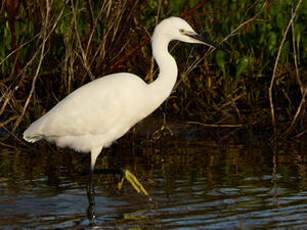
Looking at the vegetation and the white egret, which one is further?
the vegetation

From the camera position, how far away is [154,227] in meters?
4.95

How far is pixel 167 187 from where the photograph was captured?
20.2ft

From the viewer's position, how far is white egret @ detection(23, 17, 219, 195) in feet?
20.0

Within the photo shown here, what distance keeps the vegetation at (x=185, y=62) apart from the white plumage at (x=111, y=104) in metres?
1.02

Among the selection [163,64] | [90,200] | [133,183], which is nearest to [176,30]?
[163,64]

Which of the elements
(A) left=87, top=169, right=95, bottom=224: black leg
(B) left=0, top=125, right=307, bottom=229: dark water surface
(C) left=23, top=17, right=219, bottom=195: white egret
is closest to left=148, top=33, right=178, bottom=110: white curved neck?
(C) left=23, top=17, right=219, bottom=195: white egret

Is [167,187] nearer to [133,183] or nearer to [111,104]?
[133,183]

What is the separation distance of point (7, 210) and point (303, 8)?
14.6ft

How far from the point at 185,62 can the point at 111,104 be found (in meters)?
2.03

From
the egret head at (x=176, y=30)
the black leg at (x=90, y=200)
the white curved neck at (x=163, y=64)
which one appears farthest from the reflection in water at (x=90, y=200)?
the egret head at (x=176, y=30)

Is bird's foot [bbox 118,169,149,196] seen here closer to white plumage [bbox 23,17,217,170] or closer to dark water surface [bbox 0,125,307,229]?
dark water surface [bbox 0,125,307,229]

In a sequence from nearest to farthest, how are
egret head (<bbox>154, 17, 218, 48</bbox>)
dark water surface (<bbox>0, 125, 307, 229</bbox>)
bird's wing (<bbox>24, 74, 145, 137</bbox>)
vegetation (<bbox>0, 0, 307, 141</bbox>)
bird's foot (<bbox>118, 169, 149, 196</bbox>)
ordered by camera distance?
dark water surface (<bbox>0, 125, 307, 229</bbox>), bird's foot (<bbox>118, 169, 149, 196</bbox>), egret head (<bbox>154, 17, 218, 48</bbox>), bird's wing (<bbox>24, 74, 145, 137</bbox>), vegetation (<bbox>0, 0, 307, 141</bbox>)

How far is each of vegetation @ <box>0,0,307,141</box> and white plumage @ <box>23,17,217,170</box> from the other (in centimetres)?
102

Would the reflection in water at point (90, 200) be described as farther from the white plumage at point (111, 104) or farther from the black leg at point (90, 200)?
the white plumage at point (111, 104)
